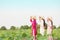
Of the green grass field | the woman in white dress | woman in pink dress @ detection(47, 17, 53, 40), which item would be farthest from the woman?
the green grass field

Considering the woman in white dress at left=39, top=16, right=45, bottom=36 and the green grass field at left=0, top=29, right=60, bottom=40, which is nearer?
the woman in white dress at left=39, top=16, right=45, bottom=36

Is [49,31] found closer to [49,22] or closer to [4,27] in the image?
[49,22]

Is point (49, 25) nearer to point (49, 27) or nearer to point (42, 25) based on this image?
point (49, 27)

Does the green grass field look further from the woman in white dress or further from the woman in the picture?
the woman

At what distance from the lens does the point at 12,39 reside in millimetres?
6094

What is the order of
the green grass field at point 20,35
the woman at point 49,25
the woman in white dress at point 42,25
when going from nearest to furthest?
the woman at point 49,25
the woman in white dress at point 42,25
the green grass field at point 20,35

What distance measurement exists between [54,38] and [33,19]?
72cm

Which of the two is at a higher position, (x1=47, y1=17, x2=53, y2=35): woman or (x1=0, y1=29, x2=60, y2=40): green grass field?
(x1=47, y1=17, x2=53, y2=35): woman

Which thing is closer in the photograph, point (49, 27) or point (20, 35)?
point (49, 27)

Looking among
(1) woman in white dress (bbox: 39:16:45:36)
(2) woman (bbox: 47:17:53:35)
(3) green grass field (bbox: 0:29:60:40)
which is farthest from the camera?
(3) green grass field (bbox: 0:29:60:40)

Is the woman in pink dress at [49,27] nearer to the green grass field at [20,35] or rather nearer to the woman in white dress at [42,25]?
the woman in white dress at [42,25]

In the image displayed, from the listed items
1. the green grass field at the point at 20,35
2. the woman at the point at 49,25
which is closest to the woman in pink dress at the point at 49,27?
the woman at the point at 49,25

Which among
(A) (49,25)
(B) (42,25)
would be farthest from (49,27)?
(B) (42,25)

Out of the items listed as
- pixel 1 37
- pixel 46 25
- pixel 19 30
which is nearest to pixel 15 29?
pixel 19 30
